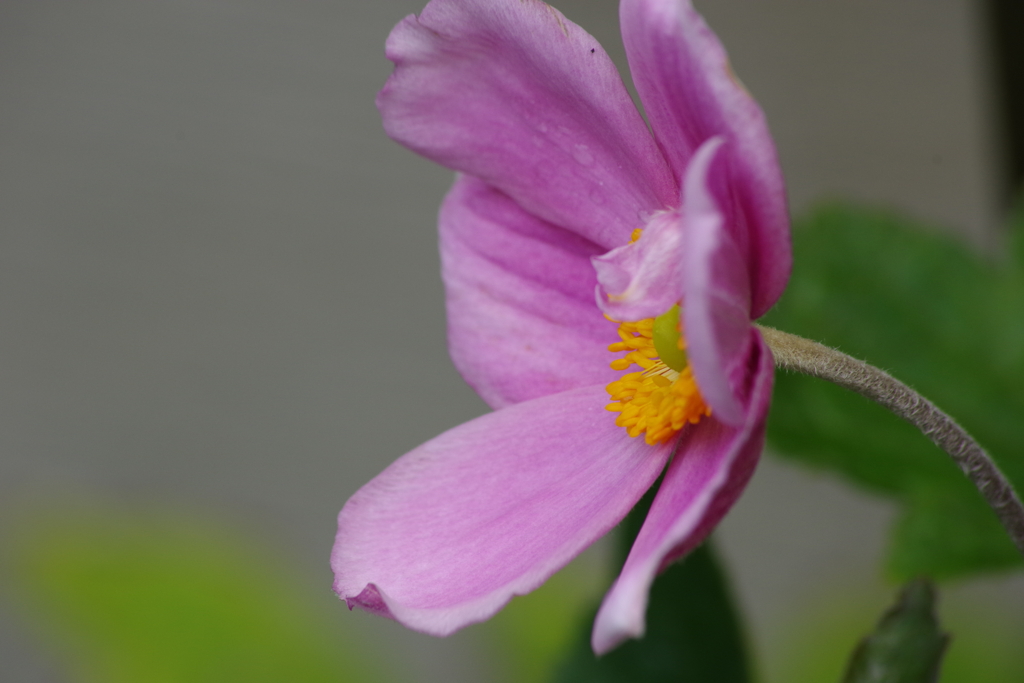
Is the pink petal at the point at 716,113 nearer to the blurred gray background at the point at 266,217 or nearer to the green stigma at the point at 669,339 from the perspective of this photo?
the green stigma at the point at 669,339

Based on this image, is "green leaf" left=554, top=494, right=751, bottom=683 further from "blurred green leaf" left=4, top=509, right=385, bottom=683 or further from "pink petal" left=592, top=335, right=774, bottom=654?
"blurred green leaf" left=4, top=509, right=385, bottom=683

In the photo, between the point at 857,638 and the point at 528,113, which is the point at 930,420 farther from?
the point at 857,638

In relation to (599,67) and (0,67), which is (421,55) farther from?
(0,67)

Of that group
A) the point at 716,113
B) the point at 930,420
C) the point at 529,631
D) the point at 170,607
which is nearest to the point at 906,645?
the point at 930,420

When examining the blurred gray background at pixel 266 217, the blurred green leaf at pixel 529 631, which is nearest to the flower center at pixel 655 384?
the blurred green leaf at pixel 529 631

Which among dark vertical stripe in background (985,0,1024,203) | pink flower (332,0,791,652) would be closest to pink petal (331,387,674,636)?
pink flower (332,0,791,652)

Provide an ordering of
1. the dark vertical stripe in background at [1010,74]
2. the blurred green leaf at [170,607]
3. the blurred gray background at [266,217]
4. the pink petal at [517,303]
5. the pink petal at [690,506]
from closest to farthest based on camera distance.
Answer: the pink petal at [690,506] < the pink petal at [517,303] < the dark vertical stripe in background at [1010,74] < the blurred green leaf at [170,607] < the blurred gray background at [266,217]

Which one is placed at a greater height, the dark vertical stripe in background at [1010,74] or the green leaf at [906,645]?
the dark vertical stripe in background at [1010,74]
